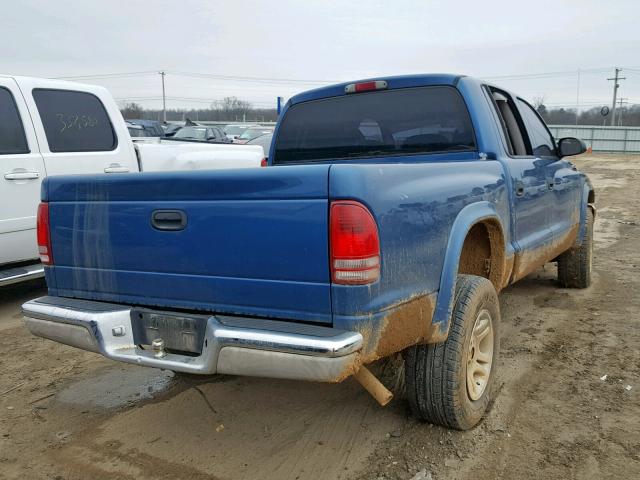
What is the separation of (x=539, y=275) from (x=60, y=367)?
527 cm

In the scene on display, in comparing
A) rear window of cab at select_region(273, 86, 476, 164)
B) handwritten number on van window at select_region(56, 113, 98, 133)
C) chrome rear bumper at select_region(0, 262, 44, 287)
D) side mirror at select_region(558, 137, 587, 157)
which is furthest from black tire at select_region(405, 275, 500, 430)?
handwritten number on van window at select_region(56, 113, 98, 133)

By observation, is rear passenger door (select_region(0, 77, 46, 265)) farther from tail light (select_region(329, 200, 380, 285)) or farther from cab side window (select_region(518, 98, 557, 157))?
cab side window (select_region(518, 98, 557, 157))

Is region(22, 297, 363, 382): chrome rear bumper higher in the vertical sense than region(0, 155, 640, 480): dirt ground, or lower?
higher

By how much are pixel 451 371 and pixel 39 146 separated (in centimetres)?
459

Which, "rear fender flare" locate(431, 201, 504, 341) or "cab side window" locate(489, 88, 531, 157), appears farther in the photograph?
"cab side window" locate(489, 88, 531, 157)

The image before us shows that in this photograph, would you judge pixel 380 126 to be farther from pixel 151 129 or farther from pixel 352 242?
pixel 151 129

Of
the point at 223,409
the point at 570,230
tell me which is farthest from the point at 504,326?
the point at 223,409

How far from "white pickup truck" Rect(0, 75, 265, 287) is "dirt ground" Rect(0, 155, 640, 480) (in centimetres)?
119

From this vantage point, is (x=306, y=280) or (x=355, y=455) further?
(x=355, y=455)

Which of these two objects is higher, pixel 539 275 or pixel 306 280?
pixel 306 280

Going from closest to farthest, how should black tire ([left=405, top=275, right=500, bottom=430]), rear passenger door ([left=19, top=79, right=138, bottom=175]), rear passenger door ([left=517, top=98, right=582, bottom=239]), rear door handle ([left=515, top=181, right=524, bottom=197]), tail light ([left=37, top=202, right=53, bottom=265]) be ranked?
black tire ([left=405, top=275, right=500, bottom=430]), tail light ([left=37, top=202, right=53, bottom=265]), rear door handle ([left=515, top=181, right=524, bottom=197]), rear passenger door ([left=517, top=98, right=582, bottom=239]), rear passenger door ([left=19, top=79, right=138, bottom=175])

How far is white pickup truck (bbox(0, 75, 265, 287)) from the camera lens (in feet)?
17.3

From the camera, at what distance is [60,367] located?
13.7 feet

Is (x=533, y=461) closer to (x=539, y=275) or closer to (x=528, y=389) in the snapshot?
(x=528, y=389)
